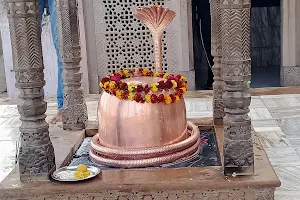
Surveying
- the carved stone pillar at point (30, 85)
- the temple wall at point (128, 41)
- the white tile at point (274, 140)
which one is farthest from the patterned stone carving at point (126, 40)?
the carved stone pillar at point (30, 85)

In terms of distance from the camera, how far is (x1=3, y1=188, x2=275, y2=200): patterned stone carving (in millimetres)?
2836

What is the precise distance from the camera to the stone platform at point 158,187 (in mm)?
2840

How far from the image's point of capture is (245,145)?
296 centimetres

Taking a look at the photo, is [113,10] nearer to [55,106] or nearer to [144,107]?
[55,106]

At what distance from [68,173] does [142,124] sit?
54cm

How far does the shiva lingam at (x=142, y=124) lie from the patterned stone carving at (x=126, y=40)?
404cm

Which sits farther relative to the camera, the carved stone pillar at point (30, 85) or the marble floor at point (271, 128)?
the marble floor at point (271, 128)

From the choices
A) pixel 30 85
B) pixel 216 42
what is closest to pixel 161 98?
pixel 30 85

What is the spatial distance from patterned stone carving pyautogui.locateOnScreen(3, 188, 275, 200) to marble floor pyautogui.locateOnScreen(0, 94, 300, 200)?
0.62 metres

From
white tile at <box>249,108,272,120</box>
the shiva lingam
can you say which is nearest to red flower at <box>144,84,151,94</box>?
the shiva lingam

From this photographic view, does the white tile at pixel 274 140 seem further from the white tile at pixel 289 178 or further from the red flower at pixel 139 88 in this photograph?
the red flower at pixel 139 88

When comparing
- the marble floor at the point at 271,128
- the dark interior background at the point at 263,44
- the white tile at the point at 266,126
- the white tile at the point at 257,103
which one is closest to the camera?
the marble floor at the point at 271,128

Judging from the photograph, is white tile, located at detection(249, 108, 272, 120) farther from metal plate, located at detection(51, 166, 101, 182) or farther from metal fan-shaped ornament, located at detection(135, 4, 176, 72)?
metal plate, located at detection(51, 166, 101, 182)

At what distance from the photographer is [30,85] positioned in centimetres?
296
